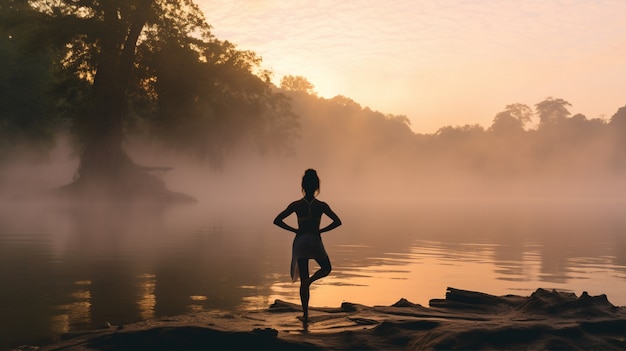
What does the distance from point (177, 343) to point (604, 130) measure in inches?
6477

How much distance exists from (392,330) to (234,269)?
9829 millimetres

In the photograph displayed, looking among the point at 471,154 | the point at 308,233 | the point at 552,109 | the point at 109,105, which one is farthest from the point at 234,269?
the point at 552,109

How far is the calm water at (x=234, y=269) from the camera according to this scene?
12.9 meters

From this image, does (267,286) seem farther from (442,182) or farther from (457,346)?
(442,182)

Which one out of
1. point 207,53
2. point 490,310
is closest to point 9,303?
point 490,310

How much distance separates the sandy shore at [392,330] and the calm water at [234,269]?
1.96 meters

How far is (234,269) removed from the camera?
61.0ft

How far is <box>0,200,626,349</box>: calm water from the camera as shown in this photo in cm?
1291

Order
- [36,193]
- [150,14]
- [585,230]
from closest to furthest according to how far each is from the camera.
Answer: [585,230] < [150,14] < [36,193]

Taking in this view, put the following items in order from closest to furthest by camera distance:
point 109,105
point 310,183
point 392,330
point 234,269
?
point 392,330, point 310,183, point 234,269, point 109,105

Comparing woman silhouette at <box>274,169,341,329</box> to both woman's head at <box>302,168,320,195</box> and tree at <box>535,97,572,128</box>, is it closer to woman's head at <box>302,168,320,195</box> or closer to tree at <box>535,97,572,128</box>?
woman's head at <box>302,168,320,195</box>

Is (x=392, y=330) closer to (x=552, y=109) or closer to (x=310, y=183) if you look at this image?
(x=310, y=183)

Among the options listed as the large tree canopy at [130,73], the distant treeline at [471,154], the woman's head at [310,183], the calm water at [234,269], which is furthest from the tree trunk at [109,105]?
the distant treeline at [471,154]

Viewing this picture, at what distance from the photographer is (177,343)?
27.8ft
